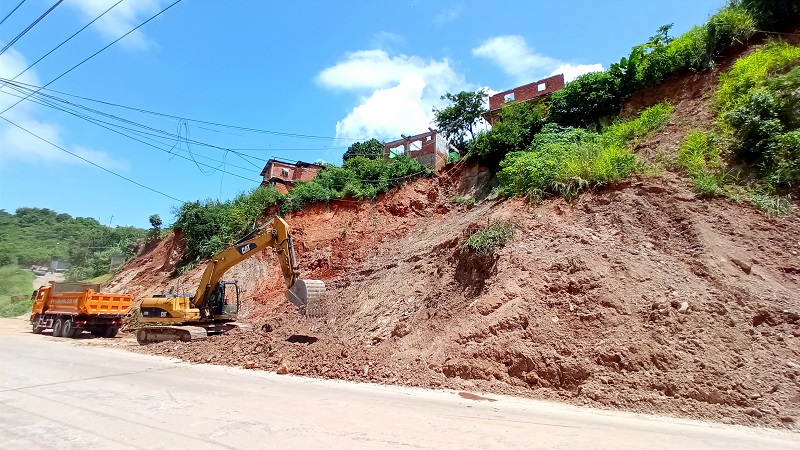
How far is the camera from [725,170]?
12602 millimetres

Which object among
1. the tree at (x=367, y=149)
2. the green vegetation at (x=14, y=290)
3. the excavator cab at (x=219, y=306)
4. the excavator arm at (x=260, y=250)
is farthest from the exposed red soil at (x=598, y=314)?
the green vegetation at (x=14, y=290)

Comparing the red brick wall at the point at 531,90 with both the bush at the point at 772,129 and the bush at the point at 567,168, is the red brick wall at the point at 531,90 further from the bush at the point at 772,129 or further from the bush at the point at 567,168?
the bush at the point at 772,129

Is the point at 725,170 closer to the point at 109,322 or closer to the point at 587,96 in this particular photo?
the point at 587,96

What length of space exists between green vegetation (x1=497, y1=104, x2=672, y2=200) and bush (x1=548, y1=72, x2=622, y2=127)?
2.84 feet

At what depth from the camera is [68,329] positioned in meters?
19.8

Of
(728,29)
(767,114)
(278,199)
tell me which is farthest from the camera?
(278,199)

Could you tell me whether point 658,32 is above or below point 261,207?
above

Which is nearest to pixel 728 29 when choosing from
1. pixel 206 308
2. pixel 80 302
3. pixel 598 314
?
pixel 598 314

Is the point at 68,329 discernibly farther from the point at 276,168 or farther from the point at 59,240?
the point at 59,240

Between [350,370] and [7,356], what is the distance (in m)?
10.3

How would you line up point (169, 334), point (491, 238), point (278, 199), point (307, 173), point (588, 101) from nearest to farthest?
point (491, 238) → point (169, 334) → point (588, 101) → point (278, 199) → point (307, 173)

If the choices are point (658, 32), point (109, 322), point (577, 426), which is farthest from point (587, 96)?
point (109, 322)

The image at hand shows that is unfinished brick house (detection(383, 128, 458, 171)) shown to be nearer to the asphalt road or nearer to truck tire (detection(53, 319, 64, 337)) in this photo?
the asphalt road

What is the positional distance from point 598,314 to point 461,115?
26085mm
